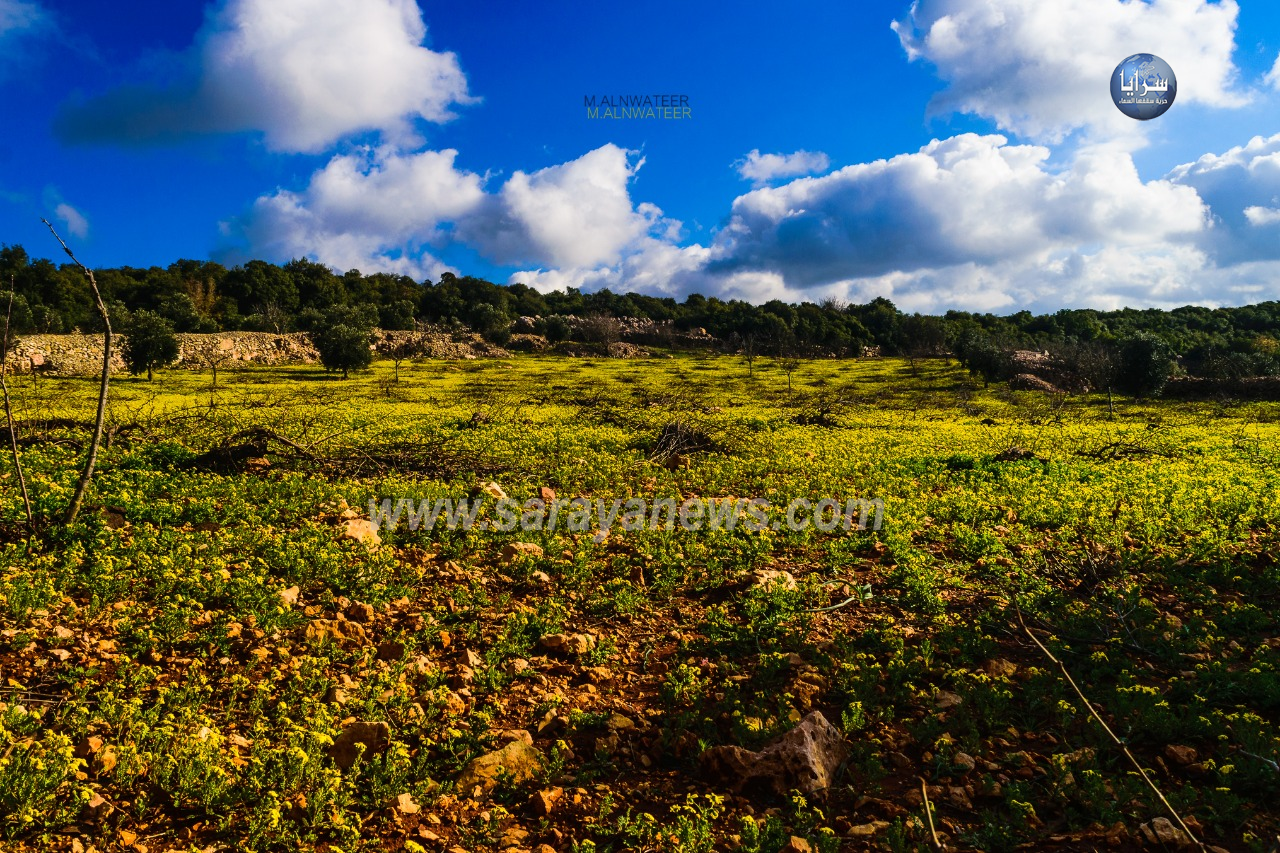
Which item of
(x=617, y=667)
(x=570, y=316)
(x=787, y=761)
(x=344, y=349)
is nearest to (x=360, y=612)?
(x=617, y=667)

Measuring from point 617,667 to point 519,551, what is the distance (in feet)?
9.38

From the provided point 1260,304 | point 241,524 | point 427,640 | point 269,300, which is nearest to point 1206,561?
point 427,640

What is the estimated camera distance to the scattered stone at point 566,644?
644 cm

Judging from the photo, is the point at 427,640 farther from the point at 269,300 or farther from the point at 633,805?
the point at 269,300

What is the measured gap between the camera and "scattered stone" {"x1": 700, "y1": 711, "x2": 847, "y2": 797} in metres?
4.49

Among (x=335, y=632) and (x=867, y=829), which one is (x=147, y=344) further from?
(x=867, y=829)

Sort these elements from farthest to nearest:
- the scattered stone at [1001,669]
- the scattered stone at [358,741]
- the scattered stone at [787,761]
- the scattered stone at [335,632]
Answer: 1. the scattered stone at [335,632]
2. the scattered stone at [1001,669]
3. the scattered stone at [358,741]
4. the scattered stone at [787,761]

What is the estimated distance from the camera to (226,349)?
59062 millimetres

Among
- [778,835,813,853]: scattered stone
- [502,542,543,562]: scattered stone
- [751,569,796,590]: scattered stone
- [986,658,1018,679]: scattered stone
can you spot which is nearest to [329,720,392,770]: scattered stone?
[778,835,813,853]: scattered stone

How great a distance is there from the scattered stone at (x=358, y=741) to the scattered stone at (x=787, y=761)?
234 centimetres

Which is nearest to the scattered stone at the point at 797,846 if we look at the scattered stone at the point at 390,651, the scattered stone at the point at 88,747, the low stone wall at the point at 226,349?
the scattered stone at the point at 390,651

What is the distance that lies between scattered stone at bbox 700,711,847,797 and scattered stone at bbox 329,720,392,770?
2.34 metres

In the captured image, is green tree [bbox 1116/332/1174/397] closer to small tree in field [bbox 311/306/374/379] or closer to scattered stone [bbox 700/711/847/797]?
scattered stone [bbox 700/711/847/797]

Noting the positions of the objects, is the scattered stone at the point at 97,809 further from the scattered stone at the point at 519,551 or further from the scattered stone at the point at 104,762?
the scattered stone at the point at 519,551
